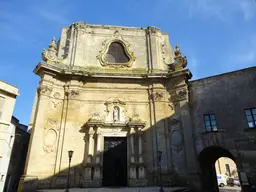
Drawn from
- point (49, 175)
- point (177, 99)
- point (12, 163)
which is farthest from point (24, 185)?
point (177, 99)

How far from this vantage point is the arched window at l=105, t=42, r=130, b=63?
18013mm

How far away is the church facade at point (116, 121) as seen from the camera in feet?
43.2

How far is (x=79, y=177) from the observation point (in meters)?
13.2

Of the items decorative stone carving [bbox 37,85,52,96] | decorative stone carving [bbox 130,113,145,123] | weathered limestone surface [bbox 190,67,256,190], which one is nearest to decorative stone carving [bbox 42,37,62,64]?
decorative stone carving [bbox 37,85,52,96]

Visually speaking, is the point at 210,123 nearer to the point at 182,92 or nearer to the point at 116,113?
the point at 182,92

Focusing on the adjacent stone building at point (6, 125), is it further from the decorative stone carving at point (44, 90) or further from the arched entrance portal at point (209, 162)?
the arched entrance portal at point (209, 162)

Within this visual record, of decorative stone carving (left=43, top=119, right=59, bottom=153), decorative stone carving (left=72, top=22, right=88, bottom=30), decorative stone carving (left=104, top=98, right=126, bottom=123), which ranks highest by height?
decorative stone carving (left=72, top=22, right=88, bottom=30)

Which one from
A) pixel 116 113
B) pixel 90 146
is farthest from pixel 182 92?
pixel 90 146

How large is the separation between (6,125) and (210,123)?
14480 mm

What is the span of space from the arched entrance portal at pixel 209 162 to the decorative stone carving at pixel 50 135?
→ 10147 millimetres

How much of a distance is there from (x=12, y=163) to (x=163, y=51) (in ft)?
51.2

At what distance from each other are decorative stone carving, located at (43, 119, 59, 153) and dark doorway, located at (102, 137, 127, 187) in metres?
3.54

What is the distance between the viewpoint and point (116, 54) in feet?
60.1

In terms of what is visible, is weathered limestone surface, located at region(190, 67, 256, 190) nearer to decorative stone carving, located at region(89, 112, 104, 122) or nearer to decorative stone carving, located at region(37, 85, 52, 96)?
decorative stone carving, located at region(89, 112, 104, 122)
